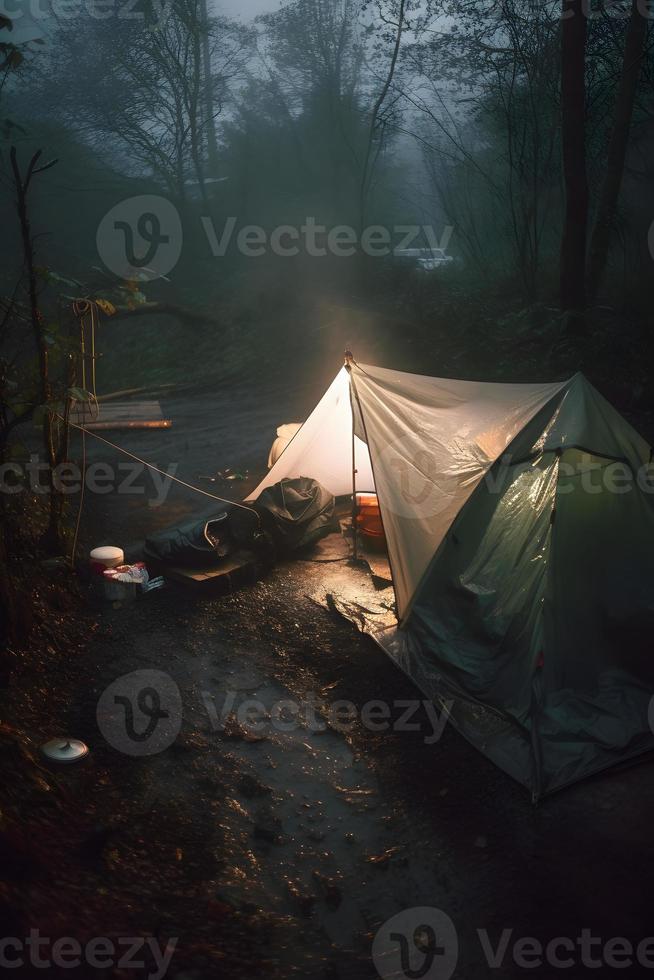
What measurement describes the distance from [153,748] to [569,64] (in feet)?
32.4

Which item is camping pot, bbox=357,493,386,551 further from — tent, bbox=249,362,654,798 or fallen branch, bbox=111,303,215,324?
fallen branch, bbox=111,303,215,324

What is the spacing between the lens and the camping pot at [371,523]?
691 cm

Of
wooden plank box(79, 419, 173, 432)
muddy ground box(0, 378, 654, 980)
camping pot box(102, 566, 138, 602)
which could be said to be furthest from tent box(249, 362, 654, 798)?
wooden plank box(79, 419, 173, 432)

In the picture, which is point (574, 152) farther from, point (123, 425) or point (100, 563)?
point (100, 563)

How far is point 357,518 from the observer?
23.1 feet

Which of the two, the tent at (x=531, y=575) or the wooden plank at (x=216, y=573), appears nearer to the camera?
the tent at (x=531, y=575)

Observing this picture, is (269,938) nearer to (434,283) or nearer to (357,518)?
(357,518)

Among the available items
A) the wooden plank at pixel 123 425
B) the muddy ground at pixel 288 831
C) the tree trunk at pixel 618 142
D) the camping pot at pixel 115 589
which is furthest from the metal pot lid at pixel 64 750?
the tree trunk at pixel 618 142

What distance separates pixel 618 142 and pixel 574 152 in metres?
1.04

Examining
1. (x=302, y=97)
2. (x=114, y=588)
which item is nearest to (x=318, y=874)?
(x=114, y=588)

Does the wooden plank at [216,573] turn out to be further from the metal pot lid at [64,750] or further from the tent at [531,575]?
the metal pot lid at [64,750]

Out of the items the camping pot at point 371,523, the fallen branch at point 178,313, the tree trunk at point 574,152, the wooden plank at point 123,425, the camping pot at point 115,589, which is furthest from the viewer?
the fallen branch at point 178,313

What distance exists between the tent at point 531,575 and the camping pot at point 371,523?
1.17 m

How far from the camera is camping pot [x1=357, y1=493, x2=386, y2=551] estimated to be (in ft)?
22.7
